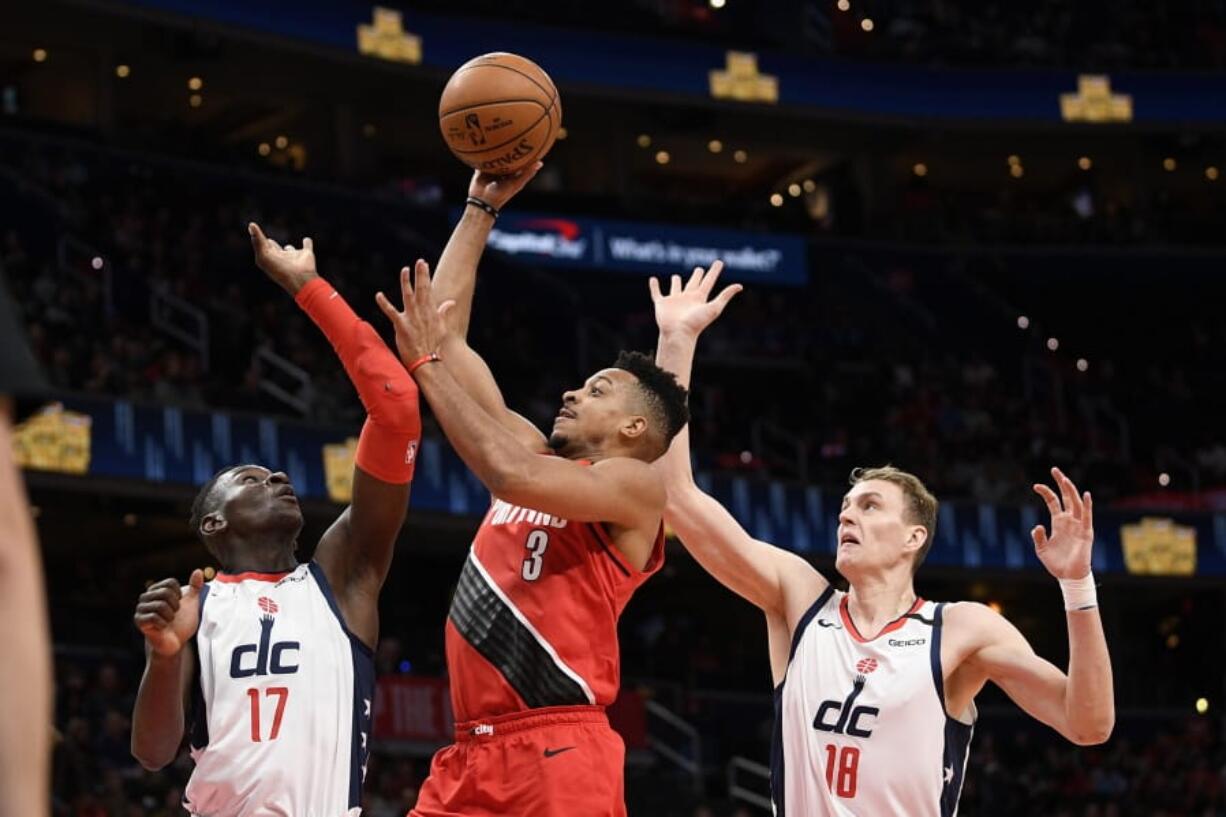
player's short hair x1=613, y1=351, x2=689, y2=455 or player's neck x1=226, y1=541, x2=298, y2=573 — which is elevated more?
player's short hair x1=613, y1=351, x2=689, y2=455

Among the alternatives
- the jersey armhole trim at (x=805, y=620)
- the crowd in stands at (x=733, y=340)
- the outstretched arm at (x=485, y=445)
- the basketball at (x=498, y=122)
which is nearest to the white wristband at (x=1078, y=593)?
the jersey armhole trim at (x=805, y=620)

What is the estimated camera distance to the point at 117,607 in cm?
2023

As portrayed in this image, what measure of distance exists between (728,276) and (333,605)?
24.6m

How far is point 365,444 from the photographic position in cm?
518

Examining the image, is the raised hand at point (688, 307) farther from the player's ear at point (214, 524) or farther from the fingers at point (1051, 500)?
the player's ear at point (214, 524)

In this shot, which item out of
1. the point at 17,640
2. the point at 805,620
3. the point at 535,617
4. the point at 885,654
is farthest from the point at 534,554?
the point at 17,640

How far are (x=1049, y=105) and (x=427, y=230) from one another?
10.7 m

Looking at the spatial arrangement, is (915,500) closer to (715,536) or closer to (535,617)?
(715,536)

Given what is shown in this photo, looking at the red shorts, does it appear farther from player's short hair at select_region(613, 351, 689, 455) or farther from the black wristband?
the black wristband

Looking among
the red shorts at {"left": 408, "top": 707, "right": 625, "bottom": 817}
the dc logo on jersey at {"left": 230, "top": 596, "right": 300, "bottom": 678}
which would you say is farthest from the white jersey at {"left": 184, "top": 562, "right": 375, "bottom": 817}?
the red shorts at {"left": 408, "top": 707, "right": 625, "bottom": 817}

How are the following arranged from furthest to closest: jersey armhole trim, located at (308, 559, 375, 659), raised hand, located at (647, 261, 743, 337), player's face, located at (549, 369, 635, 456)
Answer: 1. raised hand, located at (647, 261, 743, 337)
2. player's face, located at (549, 369, 635, 456)
3. jersey armhole trim, located at (308, 559, 375, 659)

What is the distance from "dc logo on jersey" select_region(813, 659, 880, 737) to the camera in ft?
18.3

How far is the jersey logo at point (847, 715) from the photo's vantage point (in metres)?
5.58

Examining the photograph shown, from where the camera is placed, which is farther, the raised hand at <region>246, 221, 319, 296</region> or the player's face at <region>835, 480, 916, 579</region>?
the player's face at <region>835, 480, 916, 579</region>
